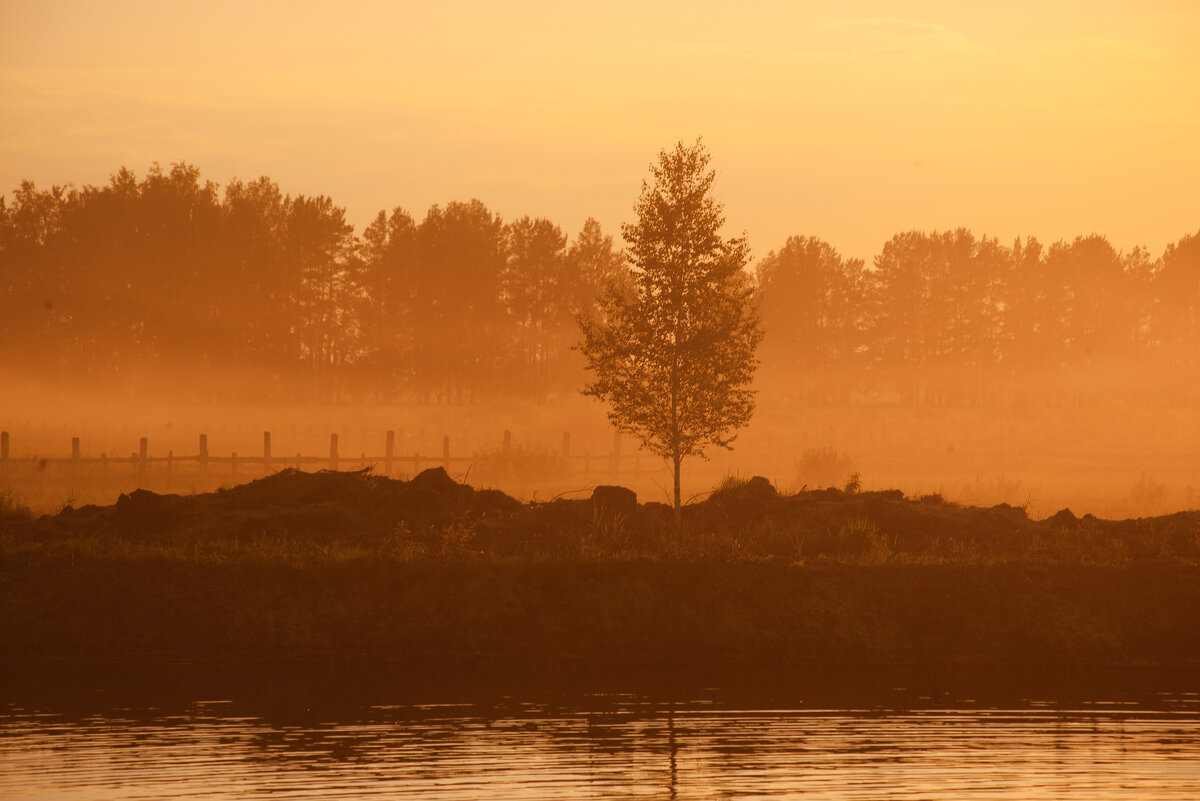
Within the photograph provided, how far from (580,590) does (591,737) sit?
637 centimetres

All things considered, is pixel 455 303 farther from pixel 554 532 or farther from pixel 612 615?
pixel 612 615

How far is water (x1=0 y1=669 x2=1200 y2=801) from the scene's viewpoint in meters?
10.7

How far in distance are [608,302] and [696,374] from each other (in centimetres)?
221

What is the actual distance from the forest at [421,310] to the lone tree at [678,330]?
4960 centimetres

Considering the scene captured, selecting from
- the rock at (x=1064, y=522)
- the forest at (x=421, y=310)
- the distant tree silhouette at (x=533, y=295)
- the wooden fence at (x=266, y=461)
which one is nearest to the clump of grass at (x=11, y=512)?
the wooden fence at (x=266, y=461)

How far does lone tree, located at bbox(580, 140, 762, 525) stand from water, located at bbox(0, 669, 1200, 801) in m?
8.36

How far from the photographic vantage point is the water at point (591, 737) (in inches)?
421

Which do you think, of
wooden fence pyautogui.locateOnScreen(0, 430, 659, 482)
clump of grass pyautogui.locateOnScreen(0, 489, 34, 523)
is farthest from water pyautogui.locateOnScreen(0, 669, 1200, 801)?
wooden fence pyautogui.locateOnScreen(0, 430, 659, 482)

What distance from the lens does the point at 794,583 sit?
1906 centimetres

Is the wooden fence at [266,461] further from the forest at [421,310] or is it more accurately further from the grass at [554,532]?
the forest at [421,310]

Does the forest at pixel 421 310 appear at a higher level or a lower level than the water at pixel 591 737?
higher

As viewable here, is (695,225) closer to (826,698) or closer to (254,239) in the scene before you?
(826,698)

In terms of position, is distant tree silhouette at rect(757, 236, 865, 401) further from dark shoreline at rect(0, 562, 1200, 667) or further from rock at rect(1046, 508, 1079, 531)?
dark shoreline at rect(0, 562, 1200, 667)

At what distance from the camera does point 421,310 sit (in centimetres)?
7969
